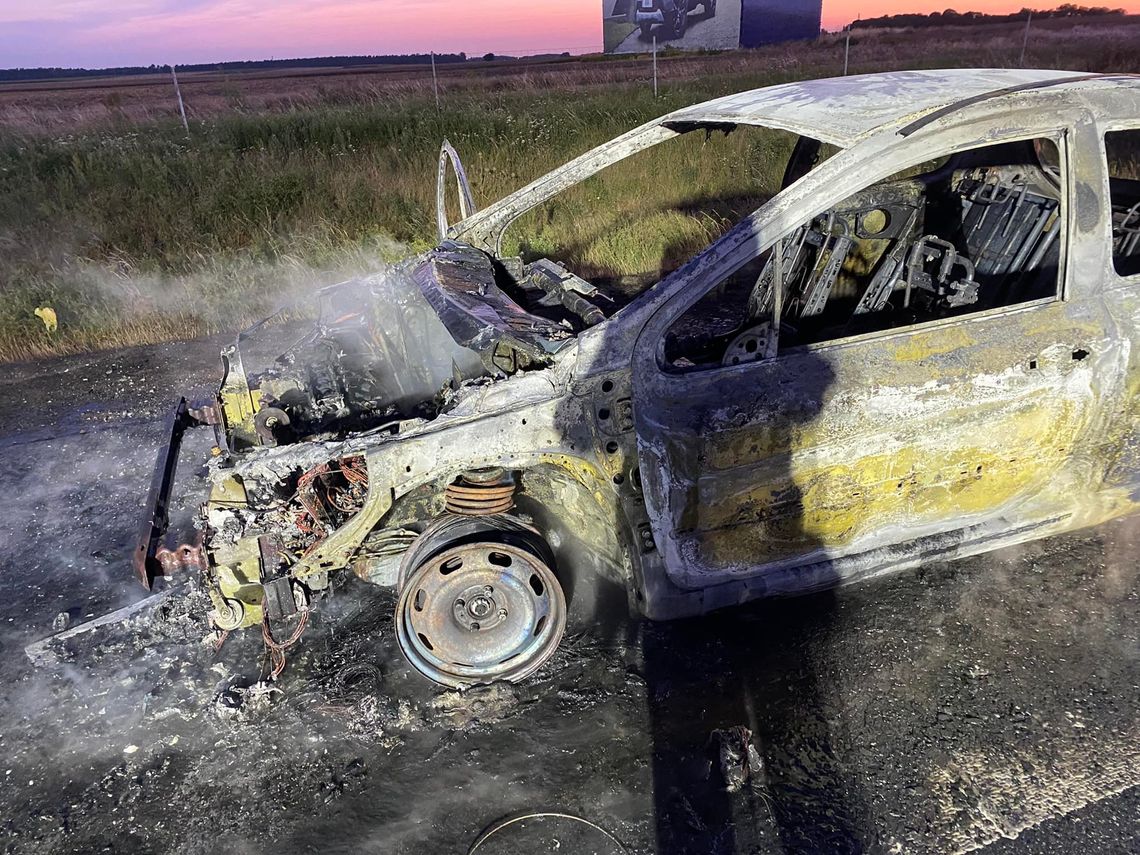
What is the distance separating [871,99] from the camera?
9.46 ft

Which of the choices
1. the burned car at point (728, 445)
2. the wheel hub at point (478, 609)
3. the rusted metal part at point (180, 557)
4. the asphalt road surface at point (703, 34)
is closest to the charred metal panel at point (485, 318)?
the burned car at point (728, 445)

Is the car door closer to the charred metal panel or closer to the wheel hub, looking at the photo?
the charred metal panel

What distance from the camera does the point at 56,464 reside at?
4.98 meters

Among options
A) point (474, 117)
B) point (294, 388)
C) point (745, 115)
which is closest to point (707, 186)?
point (474, 117)

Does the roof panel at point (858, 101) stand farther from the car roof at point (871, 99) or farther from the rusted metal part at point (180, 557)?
the rusted metal part at point (180, 557)

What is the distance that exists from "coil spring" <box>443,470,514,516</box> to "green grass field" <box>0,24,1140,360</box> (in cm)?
539

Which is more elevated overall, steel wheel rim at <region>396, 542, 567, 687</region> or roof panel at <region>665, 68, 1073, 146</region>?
roof panel at <region>665, 68, 1073, 146</region>

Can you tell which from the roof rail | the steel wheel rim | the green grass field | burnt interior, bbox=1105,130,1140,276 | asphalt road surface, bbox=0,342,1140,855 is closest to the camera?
asphalt road surface, bbox=0,342,1140,855

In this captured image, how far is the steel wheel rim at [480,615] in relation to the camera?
9.10ft

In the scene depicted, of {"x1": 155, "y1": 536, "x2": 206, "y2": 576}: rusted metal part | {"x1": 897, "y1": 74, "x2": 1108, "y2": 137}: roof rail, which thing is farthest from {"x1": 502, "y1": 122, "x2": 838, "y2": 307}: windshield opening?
{"x1": 155, "y1": 536, "x2": 206, "y2": 576}: rusted metal part

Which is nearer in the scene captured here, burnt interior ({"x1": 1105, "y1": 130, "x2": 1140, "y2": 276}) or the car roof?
the car roof

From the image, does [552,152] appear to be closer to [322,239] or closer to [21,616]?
[322,239]

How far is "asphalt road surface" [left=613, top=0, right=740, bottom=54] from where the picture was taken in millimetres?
39938

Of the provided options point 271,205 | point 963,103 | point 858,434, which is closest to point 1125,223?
point 963,103
